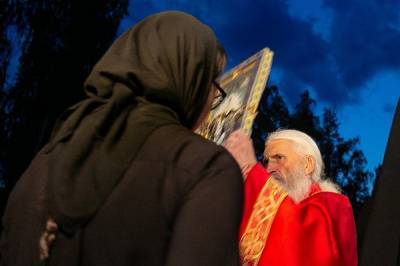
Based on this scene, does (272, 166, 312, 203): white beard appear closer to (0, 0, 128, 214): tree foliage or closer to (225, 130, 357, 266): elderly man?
(225, 130, 357, 266): elderly man

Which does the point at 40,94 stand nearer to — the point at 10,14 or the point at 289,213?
the point at 10,14

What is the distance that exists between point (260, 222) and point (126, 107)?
2.35m

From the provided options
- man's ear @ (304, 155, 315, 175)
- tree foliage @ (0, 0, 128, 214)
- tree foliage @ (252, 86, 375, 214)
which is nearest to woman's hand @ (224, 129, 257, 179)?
man's ear @ (304, 155, 315, 175)

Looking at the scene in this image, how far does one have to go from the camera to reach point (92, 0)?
1750 cm

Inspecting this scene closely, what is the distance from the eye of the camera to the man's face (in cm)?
443

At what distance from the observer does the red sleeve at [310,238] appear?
12.7ft

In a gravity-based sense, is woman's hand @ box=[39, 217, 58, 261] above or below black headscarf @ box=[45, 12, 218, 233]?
below

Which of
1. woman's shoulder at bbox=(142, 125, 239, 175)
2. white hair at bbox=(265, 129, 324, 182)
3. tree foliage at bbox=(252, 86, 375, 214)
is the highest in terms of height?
tree foliage at bbox=(252, 86, 375, 214)

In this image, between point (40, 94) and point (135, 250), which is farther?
point (40, 94)

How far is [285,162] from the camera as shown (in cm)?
457

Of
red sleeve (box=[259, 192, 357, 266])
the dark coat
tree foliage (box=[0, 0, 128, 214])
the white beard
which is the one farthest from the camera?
tree foliage (box=[0, 0, 128, 214])

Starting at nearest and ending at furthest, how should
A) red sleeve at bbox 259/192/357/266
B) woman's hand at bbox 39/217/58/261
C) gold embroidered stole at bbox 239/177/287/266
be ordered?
woman's hand at bbox 39/217/58/261 → gold embroidered stole at bbox 239/177/287/266 → red sleeve at bbox 259/192/357/266

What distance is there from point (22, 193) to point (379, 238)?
319 cm

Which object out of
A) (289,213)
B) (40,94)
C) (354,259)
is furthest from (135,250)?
(40,94)
